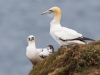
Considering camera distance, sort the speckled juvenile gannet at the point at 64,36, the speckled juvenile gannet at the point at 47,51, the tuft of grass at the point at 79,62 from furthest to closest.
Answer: the speckled juvenile gannet at the point at 47,51 < the speckled juvenile gannet at the point at 64,36 < the tuft of grass at the point at 79,62

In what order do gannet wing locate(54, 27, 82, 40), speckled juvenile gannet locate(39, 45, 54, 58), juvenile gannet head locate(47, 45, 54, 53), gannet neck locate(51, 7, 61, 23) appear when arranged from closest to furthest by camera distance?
1. gannet wing locate(54, 27, 82, 40)
2. speckled juvenile gannet locate(39, 45, 54, 58)
3. juvenile gannet head locate(47, 45, 54, 53)
4. gannet neck locate(51, 7, 61, 23)

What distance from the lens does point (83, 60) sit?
13.1m

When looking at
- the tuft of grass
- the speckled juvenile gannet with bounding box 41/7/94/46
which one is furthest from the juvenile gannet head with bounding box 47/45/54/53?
the tuft of grass

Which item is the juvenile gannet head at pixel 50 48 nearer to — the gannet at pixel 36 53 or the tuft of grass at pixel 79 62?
the gannet at pixel 36 53

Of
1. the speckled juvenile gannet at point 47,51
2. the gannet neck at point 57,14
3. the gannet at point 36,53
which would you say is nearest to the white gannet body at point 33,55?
the gannet at point 36,53

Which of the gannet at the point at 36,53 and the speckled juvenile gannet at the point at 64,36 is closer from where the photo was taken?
the speckled juvenile gannet at the point at 64,36

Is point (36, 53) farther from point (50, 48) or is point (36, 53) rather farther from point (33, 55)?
point (50, 48)

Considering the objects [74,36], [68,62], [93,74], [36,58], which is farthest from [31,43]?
[93,74]

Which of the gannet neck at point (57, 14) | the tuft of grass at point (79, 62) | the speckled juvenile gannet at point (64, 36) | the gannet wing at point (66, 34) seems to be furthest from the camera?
the gannet neck at point (57, 14)

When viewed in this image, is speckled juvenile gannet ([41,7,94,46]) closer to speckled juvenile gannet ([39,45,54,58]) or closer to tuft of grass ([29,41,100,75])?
speckled juvenile gannet ([39,45,54,58])

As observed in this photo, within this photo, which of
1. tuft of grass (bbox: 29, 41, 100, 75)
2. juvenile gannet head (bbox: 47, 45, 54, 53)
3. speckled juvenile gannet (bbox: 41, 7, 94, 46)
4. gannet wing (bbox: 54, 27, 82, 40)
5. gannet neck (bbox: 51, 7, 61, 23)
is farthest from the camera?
gannet neck (bbox: 51, 7, 61, 23)

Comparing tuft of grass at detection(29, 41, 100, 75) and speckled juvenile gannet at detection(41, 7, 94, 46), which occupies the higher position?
speckled juvenile gannet at detection(41, 7, 94, 46)

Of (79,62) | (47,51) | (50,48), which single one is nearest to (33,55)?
(47,51)

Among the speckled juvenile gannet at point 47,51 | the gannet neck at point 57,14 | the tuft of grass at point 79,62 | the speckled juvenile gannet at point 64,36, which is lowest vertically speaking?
the tuft of grass at point 79,62
